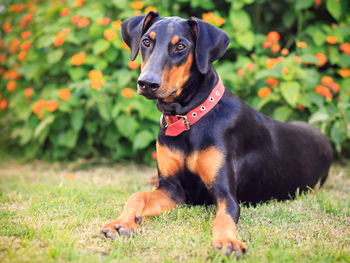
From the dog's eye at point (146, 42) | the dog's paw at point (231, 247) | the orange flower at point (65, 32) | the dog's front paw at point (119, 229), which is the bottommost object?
the dog's front paw at point (119, 229)

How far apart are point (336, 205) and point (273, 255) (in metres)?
1.38

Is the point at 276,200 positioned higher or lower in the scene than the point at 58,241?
lower

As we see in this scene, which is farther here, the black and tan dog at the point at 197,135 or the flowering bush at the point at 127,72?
the flowering bush at the point at 127,72

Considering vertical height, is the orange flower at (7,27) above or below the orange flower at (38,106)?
above

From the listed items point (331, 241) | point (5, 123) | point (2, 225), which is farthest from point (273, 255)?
point (5, 123)

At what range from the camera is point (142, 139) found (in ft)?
16.3

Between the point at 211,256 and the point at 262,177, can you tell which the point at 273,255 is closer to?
the point at 211,256

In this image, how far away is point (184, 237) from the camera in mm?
2584

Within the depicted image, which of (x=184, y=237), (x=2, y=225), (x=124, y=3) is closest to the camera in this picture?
(x=184, y=237)

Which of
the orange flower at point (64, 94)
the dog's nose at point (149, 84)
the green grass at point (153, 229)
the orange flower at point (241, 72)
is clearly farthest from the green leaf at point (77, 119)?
the dog's nose at point (149, 84)

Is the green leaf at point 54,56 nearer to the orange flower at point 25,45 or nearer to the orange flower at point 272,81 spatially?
the orange flower at point 25,45

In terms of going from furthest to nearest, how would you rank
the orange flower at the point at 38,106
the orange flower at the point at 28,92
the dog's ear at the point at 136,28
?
the orange flower at the point at 28,92 < the orange flower at the point at 38,106 < the dog's ear at the point at 136,28

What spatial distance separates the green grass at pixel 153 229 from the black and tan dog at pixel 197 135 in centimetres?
15

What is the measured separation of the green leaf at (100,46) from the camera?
16.4 feet
